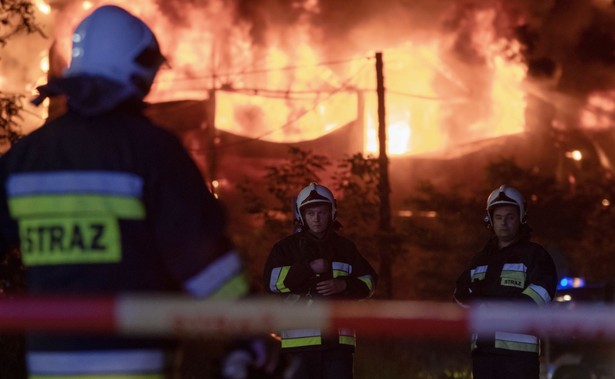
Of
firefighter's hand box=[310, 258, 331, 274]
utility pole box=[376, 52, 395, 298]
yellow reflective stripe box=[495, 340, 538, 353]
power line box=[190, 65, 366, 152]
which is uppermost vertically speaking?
power line box=[190, 65, 366, 152]

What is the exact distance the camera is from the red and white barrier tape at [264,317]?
3.15 meters

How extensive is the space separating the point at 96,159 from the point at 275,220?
75.4 ft

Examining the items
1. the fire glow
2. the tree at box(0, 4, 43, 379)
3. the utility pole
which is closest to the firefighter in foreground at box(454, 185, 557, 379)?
the tree at box(0, 4, 43, 379)

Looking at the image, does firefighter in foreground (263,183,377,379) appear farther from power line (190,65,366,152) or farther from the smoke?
power line (190,65,366,152)

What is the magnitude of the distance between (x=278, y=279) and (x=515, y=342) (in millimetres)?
1672

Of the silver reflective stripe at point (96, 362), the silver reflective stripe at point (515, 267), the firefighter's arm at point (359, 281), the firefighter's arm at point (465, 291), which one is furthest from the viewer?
the firefighter's arm at point (359, 281)

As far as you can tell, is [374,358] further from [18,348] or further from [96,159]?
[96,159]

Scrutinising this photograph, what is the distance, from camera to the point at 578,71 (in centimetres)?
4081

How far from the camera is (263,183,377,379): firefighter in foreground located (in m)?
8.14

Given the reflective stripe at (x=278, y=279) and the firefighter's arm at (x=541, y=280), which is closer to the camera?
the firefighter's arm at (x=541, y=280)

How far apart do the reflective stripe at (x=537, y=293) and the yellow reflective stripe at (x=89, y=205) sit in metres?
4.45

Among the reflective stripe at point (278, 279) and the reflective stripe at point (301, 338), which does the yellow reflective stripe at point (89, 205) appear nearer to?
the reflective stripe at point (301, 338)

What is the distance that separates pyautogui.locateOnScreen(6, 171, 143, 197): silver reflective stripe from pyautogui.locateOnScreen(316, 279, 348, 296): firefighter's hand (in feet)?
15.3

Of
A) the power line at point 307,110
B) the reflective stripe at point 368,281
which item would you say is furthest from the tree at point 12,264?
the power line at point 307,110
